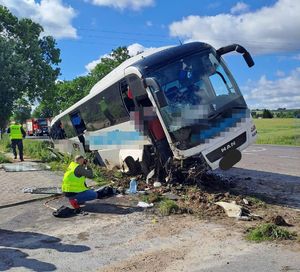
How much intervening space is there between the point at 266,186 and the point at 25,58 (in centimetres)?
2110

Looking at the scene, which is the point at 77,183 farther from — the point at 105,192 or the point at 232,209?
the point at 232,209

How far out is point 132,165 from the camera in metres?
12.0

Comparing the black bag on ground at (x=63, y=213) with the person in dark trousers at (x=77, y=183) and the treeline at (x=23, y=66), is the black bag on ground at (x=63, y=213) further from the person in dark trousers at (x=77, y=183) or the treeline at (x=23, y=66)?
the treeline at (x=23, y=66)

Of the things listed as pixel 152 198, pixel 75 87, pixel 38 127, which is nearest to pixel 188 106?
pixel 152 198

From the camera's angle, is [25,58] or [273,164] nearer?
[273,164]

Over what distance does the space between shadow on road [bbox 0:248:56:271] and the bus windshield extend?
439 cm

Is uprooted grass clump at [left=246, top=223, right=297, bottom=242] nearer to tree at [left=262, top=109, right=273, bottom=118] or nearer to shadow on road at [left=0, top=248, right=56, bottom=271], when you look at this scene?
shadow on road at [left=0, top=248, right=56, bottom=271]

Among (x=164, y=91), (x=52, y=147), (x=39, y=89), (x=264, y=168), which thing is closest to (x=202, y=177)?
(x=164, y=91)

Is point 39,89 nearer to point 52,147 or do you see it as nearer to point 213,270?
point 52,147

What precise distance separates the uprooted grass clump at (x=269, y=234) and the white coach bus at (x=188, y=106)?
3.24m

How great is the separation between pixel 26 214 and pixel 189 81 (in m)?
4.39

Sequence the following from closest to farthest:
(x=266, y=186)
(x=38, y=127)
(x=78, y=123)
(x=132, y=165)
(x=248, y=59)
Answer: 1. (x=248, y=59)
2. (x=266, y=186)
3. (x=132, y=165)
4. (x=78, y=123)
5. (x=38, y=127)

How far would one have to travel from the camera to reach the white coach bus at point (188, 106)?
382 inches

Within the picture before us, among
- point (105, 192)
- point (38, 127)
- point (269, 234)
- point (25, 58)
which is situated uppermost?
point (25, 58)
